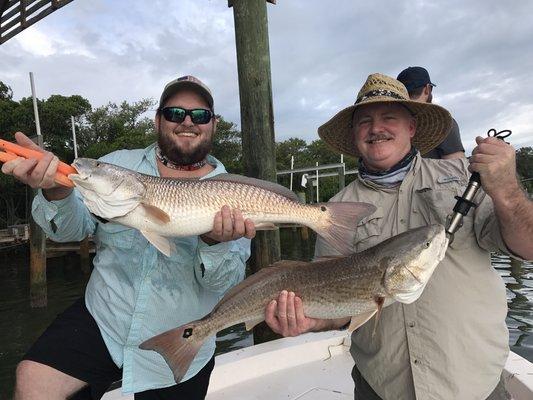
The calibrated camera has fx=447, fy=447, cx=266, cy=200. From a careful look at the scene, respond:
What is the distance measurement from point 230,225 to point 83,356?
49.7 inches

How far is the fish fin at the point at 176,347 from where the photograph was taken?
8.34 ft

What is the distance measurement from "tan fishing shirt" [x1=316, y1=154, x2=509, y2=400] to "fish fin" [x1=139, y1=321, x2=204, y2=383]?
1010mm

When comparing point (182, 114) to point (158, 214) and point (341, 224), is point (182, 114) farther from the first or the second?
point (341, 224)

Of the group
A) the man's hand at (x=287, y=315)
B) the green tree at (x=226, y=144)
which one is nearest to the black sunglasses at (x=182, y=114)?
the man's hand at (x=287, y=315)

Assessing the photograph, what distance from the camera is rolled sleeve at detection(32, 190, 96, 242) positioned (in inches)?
111

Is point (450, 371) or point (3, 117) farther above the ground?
point (3, 117)

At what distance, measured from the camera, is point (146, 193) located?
2.88m

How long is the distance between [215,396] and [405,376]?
221cm

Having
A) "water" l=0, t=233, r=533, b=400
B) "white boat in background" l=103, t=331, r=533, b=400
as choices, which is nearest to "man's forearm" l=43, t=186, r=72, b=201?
"white boat in background" l=103, t=331, r=533, b=400

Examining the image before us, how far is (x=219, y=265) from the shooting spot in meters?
2.90

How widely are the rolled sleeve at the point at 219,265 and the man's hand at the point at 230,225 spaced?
104mm

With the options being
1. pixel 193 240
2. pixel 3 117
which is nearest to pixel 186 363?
pixel 193 240

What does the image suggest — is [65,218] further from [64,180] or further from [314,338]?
[314,338]

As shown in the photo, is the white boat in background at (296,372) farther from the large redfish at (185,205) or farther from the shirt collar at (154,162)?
the shirt collar at (154,162)
